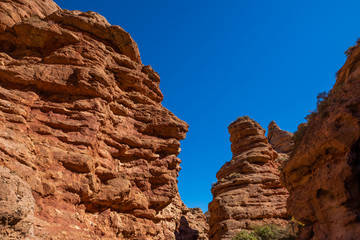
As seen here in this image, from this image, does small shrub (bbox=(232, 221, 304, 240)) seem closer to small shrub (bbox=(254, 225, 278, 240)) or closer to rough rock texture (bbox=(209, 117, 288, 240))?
small shrub (bbox=(254, 225, 278, 240))

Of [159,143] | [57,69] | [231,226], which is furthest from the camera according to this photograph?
[231,226]

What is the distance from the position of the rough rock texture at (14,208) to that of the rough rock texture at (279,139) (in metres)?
51.4

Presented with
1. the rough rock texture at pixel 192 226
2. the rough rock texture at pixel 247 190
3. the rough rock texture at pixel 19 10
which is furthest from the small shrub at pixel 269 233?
the rough rock texture at pixel 19 10

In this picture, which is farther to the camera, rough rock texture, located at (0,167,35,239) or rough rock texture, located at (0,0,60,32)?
rough rock texture, located at (0,0,60,32)

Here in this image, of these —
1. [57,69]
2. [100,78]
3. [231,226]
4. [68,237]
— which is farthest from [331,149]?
[231,226]

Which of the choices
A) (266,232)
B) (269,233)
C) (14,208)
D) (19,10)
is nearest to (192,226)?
(266,232)

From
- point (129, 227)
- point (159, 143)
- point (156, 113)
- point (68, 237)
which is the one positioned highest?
point (156, 113)

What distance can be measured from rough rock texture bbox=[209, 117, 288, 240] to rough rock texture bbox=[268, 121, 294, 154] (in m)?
20.4

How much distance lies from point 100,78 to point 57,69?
236 cm

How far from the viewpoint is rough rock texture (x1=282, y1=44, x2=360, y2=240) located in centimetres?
1002

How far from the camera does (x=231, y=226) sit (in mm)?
24703

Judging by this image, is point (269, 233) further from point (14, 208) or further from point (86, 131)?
point (14, 208)

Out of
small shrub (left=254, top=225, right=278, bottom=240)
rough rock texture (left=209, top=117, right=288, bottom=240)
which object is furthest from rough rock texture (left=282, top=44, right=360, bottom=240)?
rough rock texture (left=209, top=117, right=288, bottom=240)

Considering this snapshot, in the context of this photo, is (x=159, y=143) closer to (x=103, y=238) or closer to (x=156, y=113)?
(x=156, y=113)
